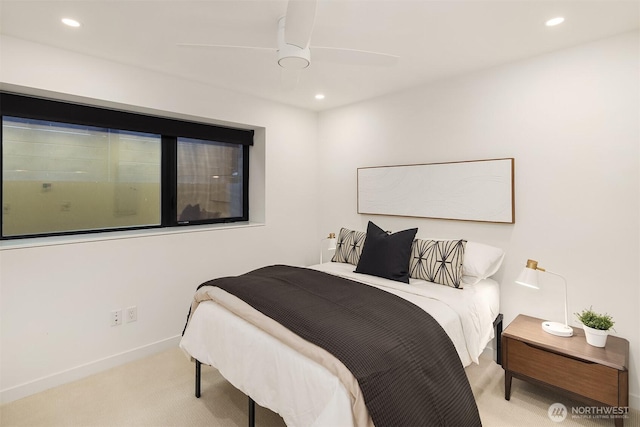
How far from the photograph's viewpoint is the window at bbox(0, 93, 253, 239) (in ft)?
8.26

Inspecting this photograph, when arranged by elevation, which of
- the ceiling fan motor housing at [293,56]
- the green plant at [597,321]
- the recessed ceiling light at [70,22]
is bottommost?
the green plant at [597,321]

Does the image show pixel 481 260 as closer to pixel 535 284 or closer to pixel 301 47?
pixel 535 284

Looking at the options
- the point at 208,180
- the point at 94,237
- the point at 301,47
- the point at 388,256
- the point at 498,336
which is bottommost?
the point at 498,336

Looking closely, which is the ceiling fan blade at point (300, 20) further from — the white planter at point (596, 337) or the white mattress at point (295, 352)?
the white planter at point (596, 337)

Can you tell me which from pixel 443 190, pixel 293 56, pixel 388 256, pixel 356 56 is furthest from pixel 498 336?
pixel 293 56

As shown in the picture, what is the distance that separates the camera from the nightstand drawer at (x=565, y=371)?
187 cm

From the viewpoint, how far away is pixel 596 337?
6.66ft

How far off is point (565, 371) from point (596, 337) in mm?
286

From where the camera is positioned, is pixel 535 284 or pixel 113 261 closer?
pixel 535 284

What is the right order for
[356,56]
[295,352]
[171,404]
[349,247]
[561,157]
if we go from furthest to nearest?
[349,247], [561,157], [171,404], [356,56], [295,352]

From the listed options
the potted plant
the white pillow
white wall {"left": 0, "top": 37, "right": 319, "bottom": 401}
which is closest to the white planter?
the potted plant

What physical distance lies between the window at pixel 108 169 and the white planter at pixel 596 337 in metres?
3.33

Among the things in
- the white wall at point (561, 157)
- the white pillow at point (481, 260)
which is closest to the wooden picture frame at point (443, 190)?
the white wall at point (561, 157)

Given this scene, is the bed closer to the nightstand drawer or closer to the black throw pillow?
the black throw pillow
